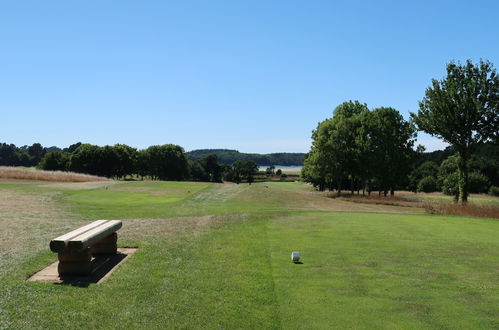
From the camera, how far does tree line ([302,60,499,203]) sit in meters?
42.3

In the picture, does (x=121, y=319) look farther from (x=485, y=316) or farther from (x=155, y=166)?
(x=155, y=166)

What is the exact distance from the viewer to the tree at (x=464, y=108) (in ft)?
137

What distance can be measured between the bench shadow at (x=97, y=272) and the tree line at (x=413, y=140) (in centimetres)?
4067

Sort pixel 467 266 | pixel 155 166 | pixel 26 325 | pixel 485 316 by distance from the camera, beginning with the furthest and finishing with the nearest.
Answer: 1. pixel 155 166
2. pixel 467 266
3. pixel 485 316
4. pixel 26 325

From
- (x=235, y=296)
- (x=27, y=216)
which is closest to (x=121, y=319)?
(x=235, y=296)

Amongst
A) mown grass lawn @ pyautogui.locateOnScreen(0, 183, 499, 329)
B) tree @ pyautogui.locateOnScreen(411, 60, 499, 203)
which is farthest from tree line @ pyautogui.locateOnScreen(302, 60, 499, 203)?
mown grass lawn @ pyautogui.locateOnScreen(0, 183, 499, 329)

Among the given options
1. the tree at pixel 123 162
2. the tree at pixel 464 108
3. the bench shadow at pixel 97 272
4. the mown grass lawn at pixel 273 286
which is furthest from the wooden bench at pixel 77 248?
the tree at pixel 123 162

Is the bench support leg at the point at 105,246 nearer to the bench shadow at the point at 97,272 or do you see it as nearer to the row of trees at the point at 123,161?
the bench shadow at the point at 97,272

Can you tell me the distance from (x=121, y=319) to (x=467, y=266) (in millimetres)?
10674

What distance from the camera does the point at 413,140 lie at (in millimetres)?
70688

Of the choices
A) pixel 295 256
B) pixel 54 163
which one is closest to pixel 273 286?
pixel 295 256

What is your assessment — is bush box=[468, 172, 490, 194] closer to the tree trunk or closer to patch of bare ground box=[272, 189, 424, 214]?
patch of bare ground box=[272, 189, 424, 214]

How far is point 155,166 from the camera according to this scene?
132125mm

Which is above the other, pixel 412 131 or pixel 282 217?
pixel 412 131
